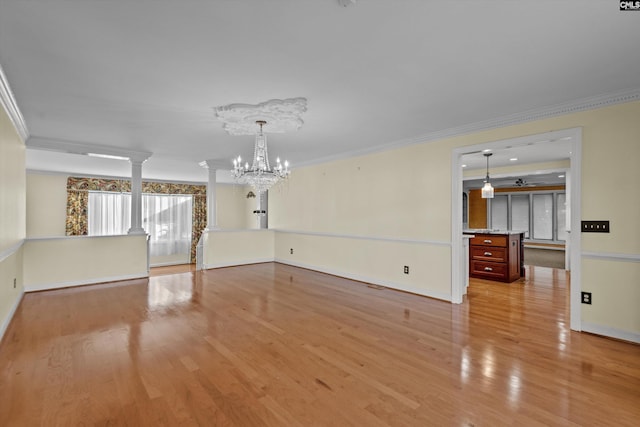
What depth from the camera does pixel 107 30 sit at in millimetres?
1966

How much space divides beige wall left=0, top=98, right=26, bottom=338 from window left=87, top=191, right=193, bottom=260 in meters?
5.17

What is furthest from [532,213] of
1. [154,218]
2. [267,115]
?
[154,218]

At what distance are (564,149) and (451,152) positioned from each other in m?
2.46

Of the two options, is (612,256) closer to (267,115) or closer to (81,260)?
(267,115)

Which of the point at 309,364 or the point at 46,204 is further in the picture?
the point at 46,204

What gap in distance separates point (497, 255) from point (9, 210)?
7.16m

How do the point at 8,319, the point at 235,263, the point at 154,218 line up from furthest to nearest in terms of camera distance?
the point at 154,218 → the point at 235,263 → the point at 8,319

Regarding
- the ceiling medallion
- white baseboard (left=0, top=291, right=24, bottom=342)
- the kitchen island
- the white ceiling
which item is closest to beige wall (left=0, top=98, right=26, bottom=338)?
white baseboard (left=0, top=291, right=24, bottom=342)

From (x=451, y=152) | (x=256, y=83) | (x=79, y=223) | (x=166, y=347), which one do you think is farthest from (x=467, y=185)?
(x=79, y=223)

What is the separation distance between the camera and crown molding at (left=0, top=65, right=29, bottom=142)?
267cm

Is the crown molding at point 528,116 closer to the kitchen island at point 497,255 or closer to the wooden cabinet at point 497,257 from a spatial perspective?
the kitchen island at point 497,255

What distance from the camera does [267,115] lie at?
3.43m

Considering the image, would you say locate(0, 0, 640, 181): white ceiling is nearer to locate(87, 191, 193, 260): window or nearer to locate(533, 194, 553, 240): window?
locate(87, 191, 193, 260): window

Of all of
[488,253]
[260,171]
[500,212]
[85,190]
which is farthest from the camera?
[500,212]
